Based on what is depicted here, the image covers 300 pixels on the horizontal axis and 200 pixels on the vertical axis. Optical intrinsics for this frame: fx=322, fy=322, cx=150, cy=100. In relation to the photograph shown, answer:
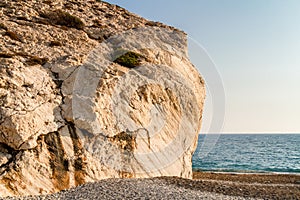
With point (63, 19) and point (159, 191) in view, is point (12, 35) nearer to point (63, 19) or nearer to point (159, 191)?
point (63, 19)

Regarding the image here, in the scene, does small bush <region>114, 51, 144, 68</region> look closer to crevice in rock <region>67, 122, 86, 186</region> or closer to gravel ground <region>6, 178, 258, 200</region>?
crevice in rock <region>67, 122, 86, 186</region>

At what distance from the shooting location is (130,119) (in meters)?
18.0

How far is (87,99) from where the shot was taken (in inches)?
650

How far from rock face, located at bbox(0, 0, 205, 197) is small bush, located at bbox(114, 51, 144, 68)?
3.0 inches

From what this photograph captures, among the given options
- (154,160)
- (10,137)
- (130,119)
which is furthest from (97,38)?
(10,137)

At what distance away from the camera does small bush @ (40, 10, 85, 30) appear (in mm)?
24156

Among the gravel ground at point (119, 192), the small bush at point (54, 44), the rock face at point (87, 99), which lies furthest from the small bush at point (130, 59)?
the gravel ground at point (119, 192)

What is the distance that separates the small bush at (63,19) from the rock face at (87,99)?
76 millimetres

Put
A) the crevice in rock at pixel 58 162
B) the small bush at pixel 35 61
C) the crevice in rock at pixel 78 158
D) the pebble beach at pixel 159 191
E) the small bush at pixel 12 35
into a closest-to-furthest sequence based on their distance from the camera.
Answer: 1. the pebble beach at pixel 159 191
2. the crevice in rock at pixel 58 162
3. the crevice in rock at pixel 78 158
4. the small bush at pixel 35 61
5. the small bush at pixel 12 35

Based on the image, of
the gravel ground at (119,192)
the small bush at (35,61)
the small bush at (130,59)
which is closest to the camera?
the gravel ground at (119,192)

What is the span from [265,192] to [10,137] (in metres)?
12.4

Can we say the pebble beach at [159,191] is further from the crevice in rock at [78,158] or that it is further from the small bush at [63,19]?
the small bush at [63,19]

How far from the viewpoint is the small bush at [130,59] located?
66.3ft

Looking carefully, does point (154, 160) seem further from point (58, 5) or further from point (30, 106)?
point (58, 5)
